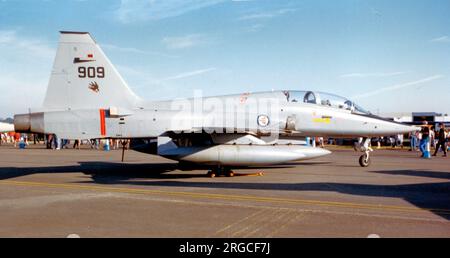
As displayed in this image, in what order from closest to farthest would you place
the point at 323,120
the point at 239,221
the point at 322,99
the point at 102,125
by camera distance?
1. the point at 239,221
2. the point at 102,125
3. the point at 323,120
4. the point at 322,99

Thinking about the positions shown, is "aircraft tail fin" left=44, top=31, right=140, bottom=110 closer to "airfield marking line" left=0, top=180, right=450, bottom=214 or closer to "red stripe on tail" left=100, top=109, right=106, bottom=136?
"red stripe on tail" left=100, top=109, right=106, bottom=136

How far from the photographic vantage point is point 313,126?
1433 cm

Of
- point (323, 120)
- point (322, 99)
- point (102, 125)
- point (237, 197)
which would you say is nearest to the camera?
point (237, 197)

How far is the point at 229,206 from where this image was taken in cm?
755

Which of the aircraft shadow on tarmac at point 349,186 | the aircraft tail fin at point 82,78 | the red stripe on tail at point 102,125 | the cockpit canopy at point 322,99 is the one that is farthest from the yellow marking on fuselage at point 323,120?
the red stripe on tail at point 102,125

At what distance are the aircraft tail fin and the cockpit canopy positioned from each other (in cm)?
616

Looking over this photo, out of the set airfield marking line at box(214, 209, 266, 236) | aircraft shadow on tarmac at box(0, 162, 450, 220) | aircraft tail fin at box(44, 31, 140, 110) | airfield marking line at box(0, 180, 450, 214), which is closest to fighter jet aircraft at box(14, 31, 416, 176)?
aircraft tail fin at box(44, 31, 140, 110)

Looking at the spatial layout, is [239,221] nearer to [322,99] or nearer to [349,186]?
[349,186]

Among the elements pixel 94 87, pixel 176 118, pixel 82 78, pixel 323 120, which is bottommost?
pixel 323 120

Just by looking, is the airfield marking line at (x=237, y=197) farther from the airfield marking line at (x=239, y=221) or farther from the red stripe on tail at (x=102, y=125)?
the red stripe on tail at (x=102, y=125)

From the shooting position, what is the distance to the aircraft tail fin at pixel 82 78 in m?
12.2

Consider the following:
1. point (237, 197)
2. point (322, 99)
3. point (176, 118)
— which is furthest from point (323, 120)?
point (237, 197)

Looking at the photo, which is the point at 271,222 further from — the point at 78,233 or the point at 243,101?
the point at 243,101

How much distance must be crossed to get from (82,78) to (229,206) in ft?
24.6
